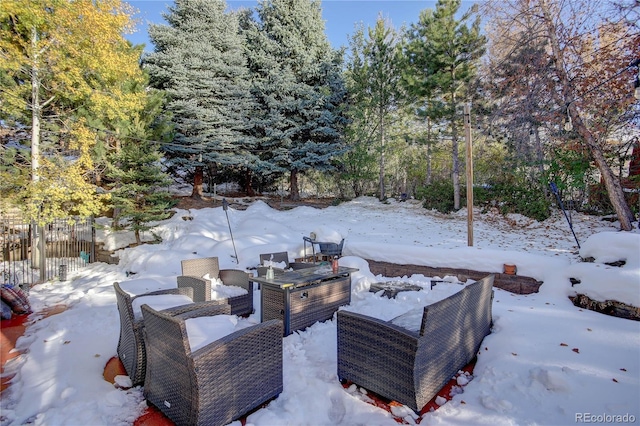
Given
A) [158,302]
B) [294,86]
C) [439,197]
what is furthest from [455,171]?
[158,302]

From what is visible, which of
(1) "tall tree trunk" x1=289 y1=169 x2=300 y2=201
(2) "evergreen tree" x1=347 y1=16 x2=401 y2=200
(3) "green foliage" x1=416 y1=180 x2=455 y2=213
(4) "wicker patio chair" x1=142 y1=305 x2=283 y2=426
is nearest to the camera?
(4) "wicker patio chair" x1=142 y1=305 x2=283 y2=426

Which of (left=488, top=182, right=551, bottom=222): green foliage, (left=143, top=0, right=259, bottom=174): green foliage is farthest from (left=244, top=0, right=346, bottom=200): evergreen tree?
(left=488, top=182, right=551, bottom=222): green foliage

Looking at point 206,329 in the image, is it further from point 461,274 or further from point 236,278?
point 461,274

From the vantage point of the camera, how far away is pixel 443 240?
8.74 metres

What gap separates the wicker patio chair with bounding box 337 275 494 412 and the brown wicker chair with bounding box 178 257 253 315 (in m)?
1.96

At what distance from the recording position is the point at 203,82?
14531 millimetres

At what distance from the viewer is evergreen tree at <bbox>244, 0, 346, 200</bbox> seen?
15445mm

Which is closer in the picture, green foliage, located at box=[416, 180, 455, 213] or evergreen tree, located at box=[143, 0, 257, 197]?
green foliage, located at box=[416, 180, 455, 213]

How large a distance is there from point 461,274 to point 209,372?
463 cm

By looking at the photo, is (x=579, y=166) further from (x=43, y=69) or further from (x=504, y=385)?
(x=43, y=69)

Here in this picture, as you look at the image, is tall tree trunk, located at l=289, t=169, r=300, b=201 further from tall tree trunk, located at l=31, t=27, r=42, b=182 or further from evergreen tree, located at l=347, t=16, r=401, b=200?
tall tree trunk, located at l=31, t=27, r=42, b=182

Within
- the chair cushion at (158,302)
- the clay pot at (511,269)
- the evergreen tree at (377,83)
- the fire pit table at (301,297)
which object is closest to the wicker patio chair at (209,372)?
the chair cushion at (158,302)

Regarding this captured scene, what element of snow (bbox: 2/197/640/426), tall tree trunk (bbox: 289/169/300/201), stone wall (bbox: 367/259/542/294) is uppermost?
tall tree trunk (bbox: 289/169/300/201)

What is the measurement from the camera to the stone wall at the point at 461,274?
4805 mm
